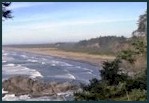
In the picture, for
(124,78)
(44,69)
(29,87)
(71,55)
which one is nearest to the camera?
(29,87)

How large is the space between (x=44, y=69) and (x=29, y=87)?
1.51ft

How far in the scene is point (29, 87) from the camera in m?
7.89

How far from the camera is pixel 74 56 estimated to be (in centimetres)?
838

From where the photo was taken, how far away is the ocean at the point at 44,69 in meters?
7.36

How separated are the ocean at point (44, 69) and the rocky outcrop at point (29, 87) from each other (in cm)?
10

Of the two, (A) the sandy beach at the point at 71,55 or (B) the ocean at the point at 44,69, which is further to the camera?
(B) the ocean at the point at 44,69

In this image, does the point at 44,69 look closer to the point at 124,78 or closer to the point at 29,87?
the point at 29,87

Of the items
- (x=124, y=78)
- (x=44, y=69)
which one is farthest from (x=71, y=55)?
(x=124, y=78)

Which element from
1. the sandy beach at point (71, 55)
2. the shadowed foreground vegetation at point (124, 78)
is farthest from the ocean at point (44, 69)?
the shadowed foreground vegetation at point (124, 78)

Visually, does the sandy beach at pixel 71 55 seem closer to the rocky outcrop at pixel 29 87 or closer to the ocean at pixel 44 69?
the ocean at pixel 44 69

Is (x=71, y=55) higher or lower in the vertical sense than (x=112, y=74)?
higher

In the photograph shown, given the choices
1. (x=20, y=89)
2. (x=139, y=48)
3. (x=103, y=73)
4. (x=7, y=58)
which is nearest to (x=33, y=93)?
(x=20, y=89)

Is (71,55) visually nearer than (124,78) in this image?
Yes

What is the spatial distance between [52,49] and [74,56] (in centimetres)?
100
